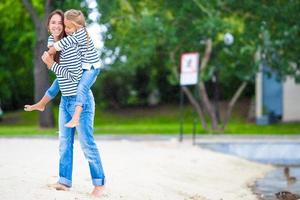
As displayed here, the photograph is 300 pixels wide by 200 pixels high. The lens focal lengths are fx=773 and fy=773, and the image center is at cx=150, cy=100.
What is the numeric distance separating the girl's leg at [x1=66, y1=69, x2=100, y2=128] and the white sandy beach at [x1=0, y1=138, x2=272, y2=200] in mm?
850

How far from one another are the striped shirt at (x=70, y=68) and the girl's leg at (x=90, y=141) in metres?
0.23

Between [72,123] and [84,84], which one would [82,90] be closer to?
[84,84]

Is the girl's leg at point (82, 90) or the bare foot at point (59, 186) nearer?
the girl's leg at point (82, 90)

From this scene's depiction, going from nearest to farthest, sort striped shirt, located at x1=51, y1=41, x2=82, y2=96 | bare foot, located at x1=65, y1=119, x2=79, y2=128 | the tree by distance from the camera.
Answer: bare foot, located at x1=65, y1=119, x2=79, y2=128 < striped shirt, located at x1=51, y1=41, x2=82, y2=96 < the tree

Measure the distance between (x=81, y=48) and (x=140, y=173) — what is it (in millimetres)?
4949

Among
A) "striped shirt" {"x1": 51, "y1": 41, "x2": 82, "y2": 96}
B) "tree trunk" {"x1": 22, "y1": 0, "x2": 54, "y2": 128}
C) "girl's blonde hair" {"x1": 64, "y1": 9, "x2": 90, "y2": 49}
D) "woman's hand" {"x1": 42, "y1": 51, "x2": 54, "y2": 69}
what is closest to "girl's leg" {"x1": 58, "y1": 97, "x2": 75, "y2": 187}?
"striped shirt" {"x1": 51, "y1": 41, "x2": 82, "y2": 96}

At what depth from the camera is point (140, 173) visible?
13.1 m

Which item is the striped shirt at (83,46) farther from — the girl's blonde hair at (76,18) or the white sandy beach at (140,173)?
the white sandy beach at (140,173)

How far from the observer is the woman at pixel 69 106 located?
338 inches

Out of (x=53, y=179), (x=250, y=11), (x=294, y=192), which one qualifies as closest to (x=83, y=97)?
(x=53, y=179)

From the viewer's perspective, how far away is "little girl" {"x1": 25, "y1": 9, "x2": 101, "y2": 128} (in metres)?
8.50

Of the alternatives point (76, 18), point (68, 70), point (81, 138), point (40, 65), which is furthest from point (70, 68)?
point (40, 65)

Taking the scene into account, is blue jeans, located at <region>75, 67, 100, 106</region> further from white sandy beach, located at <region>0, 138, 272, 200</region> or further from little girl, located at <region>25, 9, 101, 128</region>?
white sandy beach, located at <region>0, 138, 272, 200</region>

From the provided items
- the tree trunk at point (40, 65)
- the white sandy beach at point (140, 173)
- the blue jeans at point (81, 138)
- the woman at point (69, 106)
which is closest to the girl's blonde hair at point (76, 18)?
the woman at point (69, 106)
